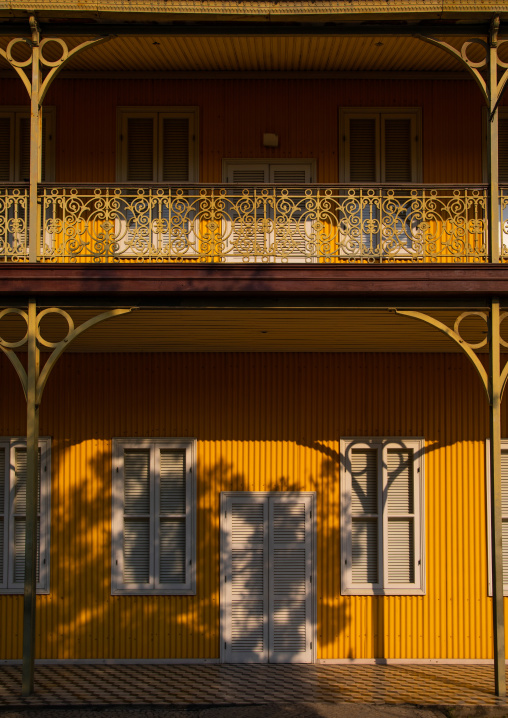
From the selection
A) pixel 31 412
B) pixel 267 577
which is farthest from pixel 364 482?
pixel 31 412

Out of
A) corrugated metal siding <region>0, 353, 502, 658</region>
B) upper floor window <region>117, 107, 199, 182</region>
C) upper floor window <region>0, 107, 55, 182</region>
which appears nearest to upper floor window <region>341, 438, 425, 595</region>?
corrugated metal siding <region>0, 353, 502, 658</region>

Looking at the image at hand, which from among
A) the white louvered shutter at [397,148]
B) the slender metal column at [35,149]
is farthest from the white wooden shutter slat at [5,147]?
the white louvered shutter at [397,148]

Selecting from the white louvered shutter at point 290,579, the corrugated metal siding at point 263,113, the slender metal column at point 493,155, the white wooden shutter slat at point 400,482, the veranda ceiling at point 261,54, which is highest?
the veranda ceiling at point 261,54

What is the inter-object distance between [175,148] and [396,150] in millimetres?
3089

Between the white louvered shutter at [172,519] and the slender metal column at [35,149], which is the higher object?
the slender metal column at [35,149]

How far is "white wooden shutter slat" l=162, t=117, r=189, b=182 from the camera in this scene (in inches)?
397

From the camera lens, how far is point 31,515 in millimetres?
7680

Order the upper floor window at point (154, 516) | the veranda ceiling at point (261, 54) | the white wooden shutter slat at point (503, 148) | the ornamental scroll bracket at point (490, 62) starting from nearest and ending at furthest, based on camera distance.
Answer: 1. the ornamental scroll bracket at point (490, 62)
2. the veranda ceiling at point (261, 54)
3. the upper floor window at point (154, 516)
4. the white wooden shutter slat at point (503, 148)

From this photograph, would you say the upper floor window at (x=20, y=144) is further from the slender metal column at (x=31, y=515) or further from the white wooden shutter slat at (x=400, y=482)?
the white wooden shutter slat at (x=400, y=482)

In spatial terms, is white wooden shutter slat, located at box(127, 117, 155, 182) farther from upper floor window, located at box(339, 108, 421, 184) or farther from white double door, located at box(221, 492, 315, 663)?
white double door, located at box(221, 492, 315, 663)

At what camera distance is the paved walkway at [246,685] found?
303 inches

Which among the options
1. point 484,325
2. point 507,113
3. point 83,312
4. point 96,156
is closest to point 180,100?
point 96,156

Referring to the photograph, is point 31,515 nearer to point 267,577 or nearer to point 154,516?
point 154,516

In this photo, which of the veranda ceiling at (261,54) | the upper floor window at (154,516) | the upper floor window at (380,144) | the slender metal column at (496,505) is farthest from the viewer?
the upper floor window at (380,144)
